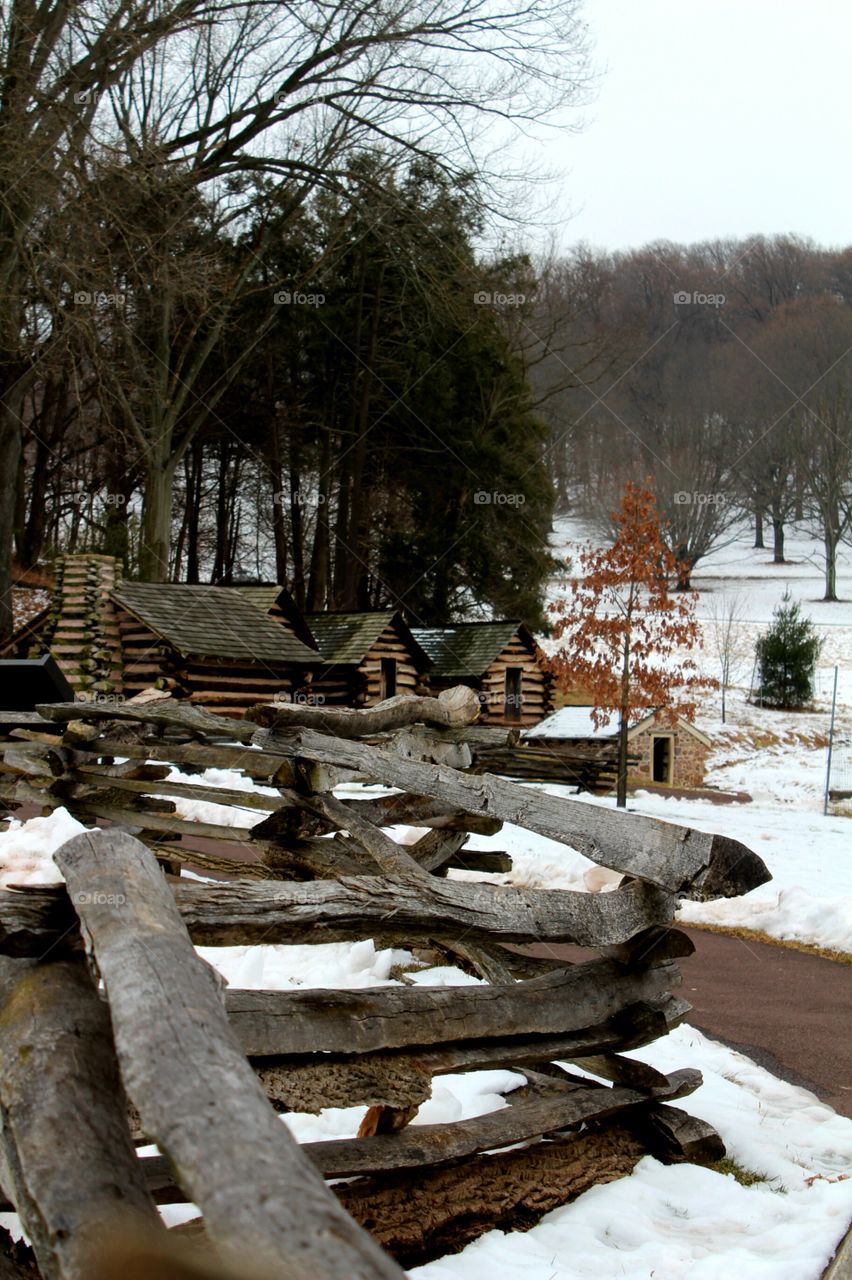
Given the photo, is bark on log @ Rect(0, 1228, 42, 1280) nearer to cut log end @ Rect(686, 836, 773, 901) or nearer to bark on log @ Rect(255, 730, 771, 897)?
bark on log @ Rect(255, 730, 771, 897)

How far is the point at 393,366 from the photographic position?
35.7 meters

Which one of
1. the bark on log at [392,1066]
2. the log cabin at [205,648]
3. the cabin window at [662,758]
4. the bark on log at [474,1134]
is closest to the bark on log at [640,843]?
the bark on log at [392,1066]

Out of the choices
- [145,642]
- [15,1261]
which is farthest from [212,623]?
A: [15,1261]

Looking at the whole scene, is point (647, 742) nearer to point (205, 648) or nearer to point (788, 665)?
point (788, 665)

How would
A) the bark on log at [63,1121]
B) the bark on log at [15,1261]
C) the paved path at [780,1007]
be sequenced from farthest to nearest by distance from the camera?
the paved path at [780,1007], the bark on log at [15,1261], the bark on log at [63,1121]

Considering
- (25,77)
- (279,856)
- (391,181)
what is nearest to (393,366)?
(391,181)

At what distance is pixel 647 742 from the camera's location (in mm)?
28516

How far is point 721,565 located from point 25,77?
163ft

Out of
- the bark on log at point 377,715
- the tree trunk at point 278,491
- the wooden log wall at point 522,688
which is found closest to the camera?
the bark on log at point 377,715

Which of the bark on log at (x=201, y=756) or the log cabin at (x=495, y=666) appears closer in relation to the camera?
the bark on log at (x=201, y=756)

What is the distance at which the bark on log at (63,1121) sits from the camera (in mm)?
2172

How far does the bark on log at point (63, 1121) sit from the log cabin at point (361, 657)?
24.0 metres

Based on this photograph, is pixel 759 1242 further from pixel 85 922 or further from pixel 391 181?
pixel 391 181

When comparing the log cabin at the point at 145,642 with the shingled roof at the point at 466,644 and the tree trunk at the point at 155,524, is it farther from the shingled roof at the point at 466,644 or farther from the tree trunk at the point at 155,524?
the shingled roof at the point at 466,644
